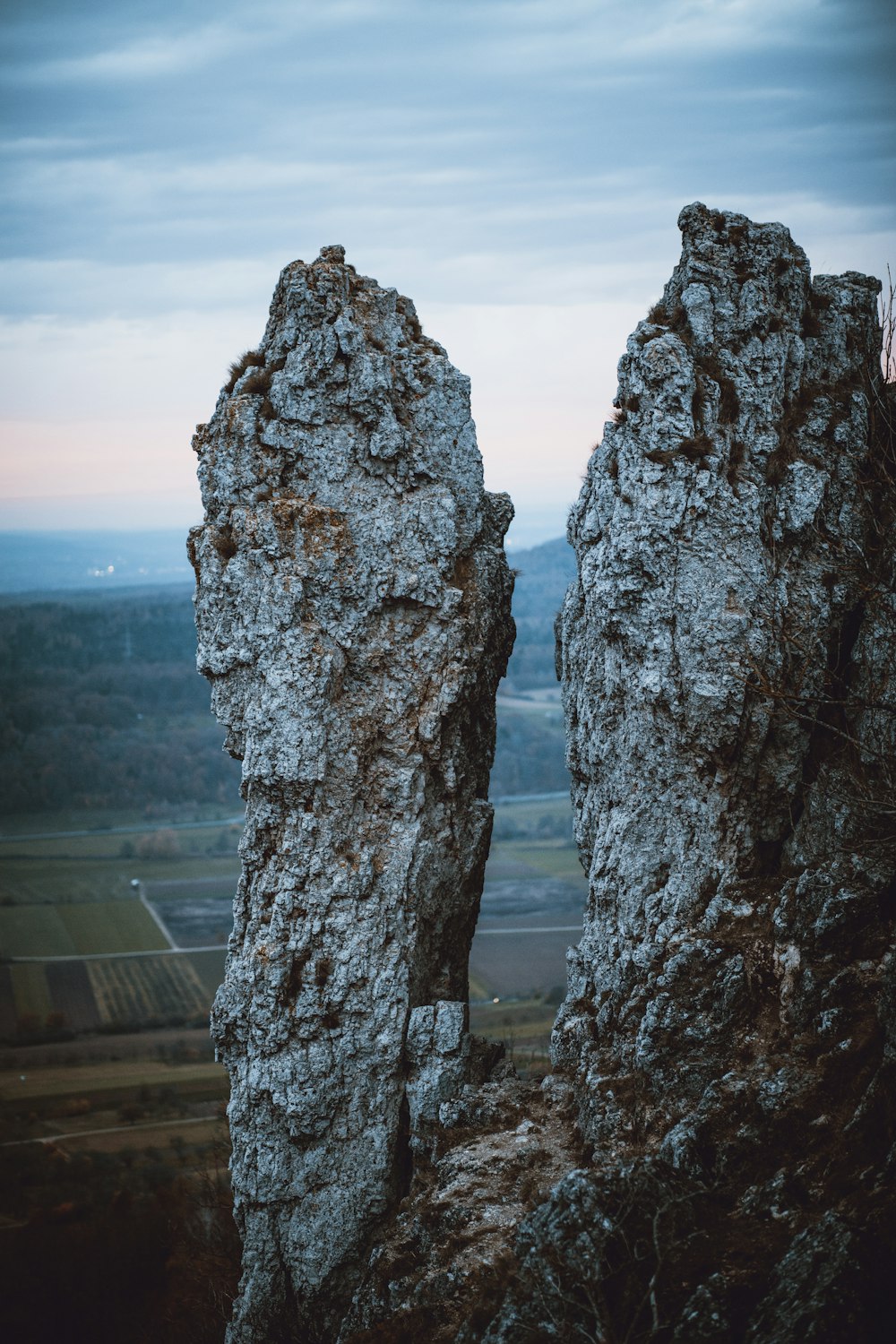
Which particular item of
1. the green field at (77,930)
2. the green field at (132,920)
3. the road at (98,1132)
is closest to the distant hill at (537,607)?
the green field at (132,920)

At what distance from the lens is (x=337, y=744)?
19.3 m

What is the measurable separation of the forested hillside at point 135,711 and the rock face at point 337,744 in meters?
119

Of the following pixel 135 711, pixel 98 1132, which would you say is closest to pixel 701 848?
pixel 98 1132

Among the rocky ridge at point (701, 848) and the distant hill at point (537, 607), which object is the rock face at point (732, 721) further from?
the distant hill at point (537, 607)

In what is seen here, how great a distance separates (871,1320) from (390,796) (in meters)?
10.5

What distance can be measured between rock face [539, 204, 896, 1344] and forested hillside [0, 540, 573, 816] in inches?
4748

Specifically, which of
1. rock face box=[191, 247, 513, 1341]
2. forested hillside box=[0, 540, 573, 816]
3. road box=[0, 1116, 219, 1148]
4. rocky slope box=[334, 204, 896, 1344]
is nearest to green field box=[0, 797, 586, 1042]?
forested hillside box=[0, 540, 573, 816]

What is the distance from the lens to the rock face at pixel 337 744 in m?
19.1

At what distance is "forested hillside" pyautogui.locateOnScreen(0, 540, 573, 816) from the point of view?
13888 centimetres

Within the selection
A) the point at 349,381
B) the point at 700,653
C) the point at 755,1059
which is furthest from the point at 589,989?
the point at 349,381

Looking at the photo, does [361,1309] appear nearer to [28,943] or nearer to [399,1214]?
[399,1214]

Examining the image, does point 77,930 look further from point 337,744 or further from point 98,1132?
point 337,744

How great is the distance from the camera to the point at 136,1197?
1794 inches

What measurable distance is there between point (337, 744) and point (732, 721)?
6.65 m
